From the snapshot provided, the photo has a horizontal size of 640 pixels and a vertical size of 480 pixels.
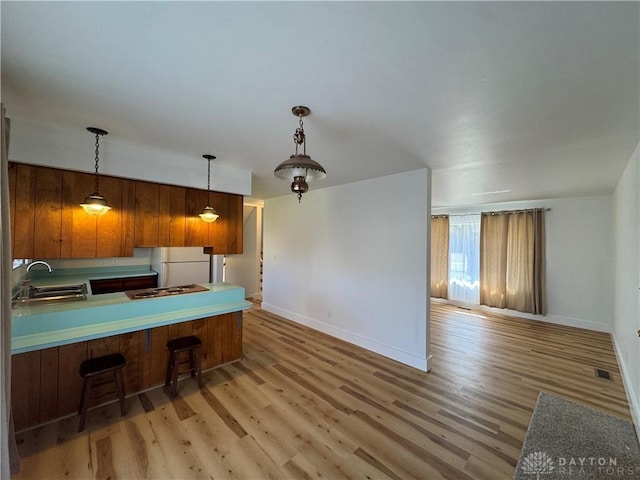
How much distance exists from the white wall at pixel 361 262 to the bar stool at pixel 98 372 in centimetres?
292

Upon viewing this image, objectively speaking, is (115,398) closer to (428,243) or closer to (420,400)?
(420,400)

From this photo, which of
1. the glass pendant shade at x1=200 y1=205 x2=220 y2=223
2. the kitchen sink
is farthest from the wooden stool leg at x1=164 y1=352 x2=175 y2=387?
the glass pendant shade at x1=200 y1=205 x2=220 y2=223

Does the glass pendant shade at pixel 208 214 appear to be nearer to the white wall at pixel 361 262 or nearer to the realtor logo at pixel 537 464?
the white wall at pixel 361 262

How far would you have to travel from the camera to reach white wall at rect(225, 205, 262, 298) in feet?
22.1

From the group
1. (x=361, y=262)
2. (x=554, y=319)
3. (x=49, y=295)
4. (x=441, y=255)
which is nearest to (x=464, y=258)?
(x=441, y=255)

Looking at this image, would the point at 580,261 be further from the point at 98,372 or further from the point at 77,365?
the point at 77,365

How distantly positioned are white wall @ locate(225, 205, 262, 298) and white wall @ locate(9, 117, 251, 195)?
3.42 metres

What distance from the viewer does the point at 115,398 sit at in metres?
2.53

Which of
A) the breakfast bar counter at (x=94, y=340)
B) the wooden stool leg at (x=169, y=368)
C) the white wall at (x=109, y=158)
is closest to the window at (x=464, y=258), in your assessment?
the white wall at (x=109, y=158)

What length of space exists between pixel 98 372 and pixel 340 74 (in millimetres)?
3003

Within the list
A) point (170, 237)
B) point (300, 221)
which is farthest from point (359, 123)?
point (300, 221)

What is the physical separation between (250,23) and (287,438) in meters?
2.78

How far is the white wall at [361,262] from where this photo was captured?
3326 mm

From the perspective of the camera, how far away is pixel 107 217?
2775 millimetres
